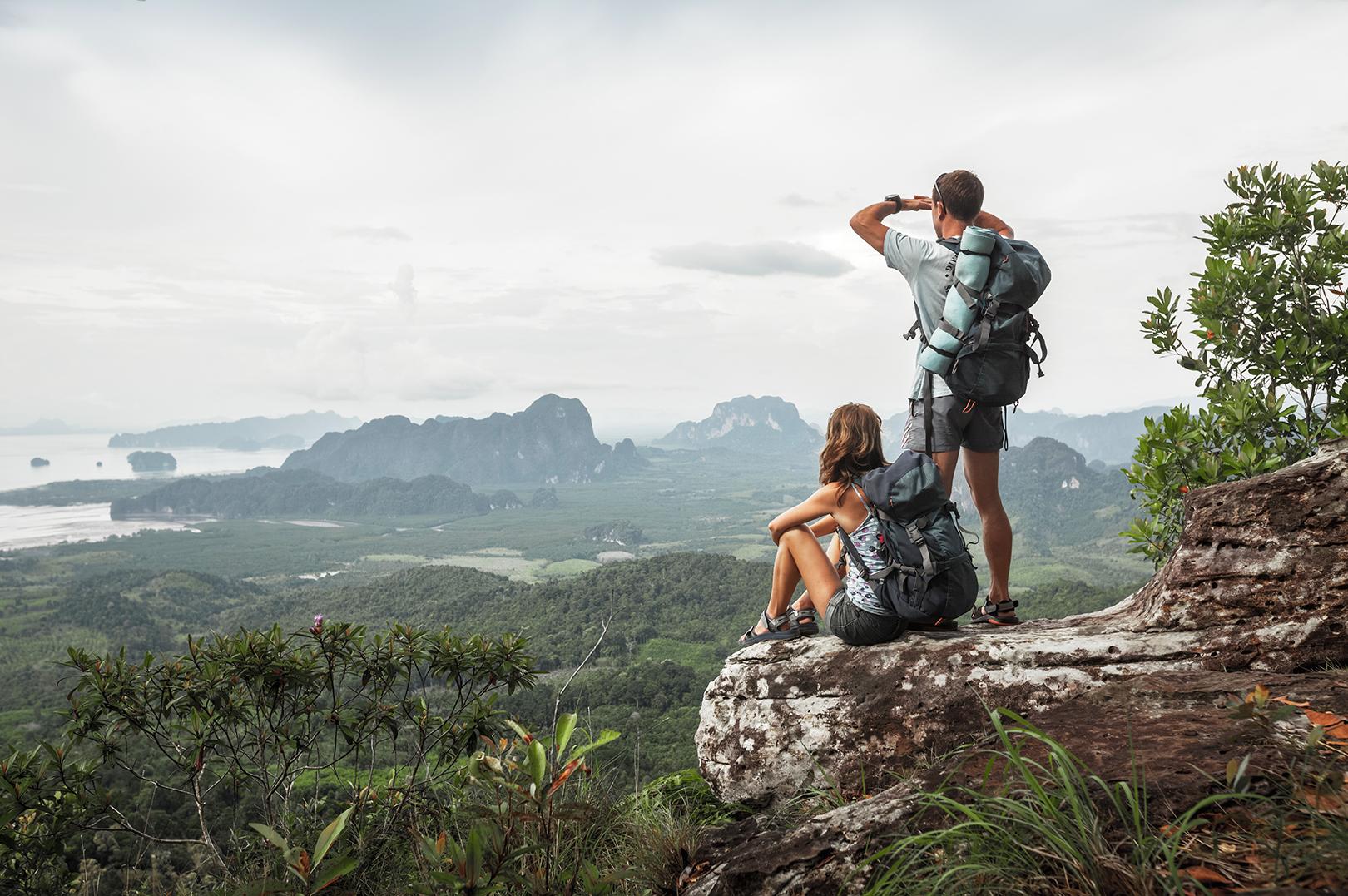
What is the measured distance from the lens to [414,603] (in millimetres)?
65438

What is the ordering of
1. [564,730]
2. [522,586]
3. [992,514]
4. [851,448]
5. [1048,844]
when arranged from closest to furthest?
[1048,844], [564,730], [851,448], [992,514], [522,586]

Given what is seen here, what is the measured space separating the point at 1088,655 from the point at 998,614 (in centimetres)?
93

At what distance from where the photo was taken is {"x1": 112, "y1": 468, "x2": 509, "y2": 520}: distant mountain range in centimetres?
17700

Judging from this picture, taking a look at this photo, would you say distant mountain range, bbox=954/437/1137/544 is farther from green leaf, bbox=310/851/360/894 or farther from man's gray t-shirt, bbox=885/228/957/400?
green leaf, bbox=310/851/360/894

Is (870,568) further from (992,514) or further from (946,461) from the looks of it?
(992,514)

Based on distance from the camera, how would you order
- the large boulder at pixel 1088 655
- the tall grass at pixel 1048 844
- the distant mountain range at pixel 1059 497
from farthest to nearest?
1. the distant mountain range at pixel 1059 497
2. the large boulder at pixel 1088 655
3. the tall grass at pixel 1048 844

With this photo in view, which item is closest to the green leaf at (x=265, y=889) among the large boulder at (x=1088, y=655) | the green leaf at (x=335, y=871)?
the green leaf at (x=335, y=871)

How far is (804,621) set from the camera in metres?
4.08

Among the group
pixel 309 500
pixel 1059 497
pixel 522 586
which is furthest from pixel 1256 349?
pixel 309 500

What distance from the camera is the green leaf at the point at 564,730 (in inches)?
101

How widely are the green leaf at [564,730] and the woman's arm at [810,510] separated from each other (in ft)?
4.90

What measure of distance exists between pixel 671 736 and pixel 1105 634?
1753cm

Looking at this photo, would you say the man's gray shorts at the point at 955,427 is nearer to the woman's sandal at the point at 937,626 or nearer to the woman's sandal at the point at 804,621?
the woman's sandal at the point at 937,626

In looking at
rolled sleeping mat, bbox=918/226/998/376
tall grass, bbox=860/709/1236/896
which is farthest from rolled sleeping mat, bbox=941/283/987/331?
tall grass, bbox=860/709/1236/896
